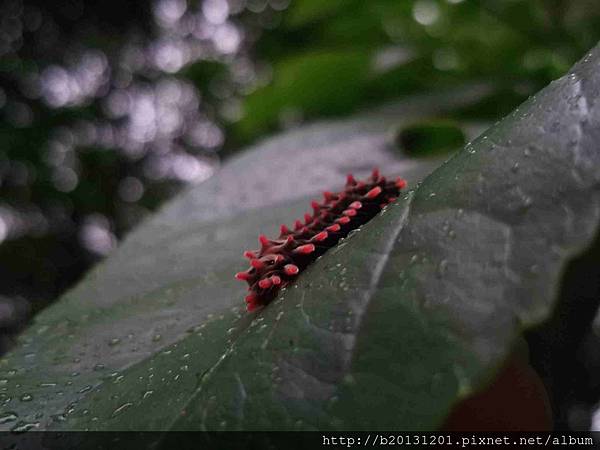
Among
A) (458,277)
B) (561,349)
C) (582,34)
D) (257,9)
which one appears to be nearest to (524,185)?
(458,277)

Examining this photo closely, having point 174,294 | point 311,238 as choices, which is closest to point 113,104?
point 174,294

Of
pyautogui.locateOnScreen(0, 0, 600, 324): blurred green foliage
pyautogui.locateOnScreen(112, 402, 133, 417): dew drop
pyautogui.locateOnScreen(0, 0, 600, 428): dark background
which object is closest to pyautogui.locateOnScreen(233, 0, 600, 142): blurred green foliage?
pyautogui.locateOnScreen(0, 0, 600, 324): blurred green foliage

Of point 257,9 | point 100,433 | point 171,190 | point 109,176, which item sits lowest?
point 171,190

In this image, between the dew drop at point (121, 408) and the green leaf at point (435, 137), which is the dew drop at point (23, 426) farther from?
the green leaf at point (435, 137)

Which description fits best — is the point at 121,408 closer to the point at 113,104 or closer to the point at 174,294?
the point at 174,294

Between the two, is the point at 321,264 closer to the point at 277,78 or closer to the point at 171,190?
the point at 277,78

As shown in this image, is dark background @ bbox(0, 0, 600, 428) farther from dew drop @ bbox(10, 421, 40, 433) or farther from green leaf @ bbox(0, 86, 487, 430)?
dew drop @ bbox(10, 421, 40, 433)
